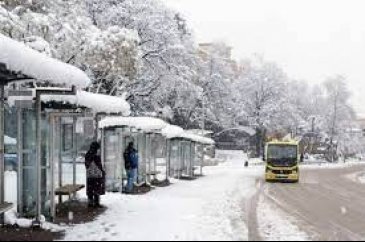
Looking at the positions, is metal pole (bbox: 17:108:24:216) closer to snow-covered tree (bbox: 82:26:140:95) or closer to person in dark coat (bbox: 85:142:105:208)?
person in dark coat (bbox: 85:142:105:208)

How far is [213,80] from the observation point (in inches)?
2672

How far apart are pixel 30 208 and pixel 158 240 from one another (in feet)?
11.6

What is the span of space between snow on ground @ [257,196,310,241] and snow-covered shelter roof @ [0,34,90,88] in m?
4.61

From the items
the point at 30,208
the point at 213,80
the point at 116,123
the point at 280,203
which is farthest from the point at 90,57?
the point at 213,80

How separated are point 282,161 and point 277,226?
22807 millimetres

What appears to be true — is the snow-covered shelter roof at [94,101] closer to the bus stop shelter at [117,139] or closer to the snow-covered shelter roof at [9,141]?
the snow-covered shelter roof at [9,141]

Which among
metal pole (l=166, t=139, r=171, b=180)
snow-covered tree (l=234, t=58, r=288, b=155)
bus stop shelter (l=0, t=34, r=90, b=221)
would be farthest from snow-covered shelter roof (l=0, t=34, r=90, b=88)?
snow-covered tree (l=234, t=58, r=288, b=155)

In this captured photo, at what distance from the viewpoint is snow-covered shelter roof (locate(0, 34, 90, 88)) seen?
1031 cm

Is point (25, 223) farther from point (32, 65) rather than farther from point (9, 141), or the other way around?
point (32, 65)

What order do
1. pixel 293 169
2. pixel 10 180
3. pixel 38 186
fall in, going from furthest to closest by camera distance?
pixel 293 169, pixel 10 180, pixel 38 186

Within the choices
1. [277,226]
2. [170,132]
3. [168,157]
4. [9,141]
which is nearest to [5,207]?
[9,141]

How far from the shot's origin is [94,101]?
15.5 meters

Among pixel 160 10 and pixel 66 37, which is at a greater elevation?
pixel 160 10

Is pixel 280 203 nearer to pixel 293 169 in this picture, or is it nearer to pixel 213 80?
pixel 293 169
